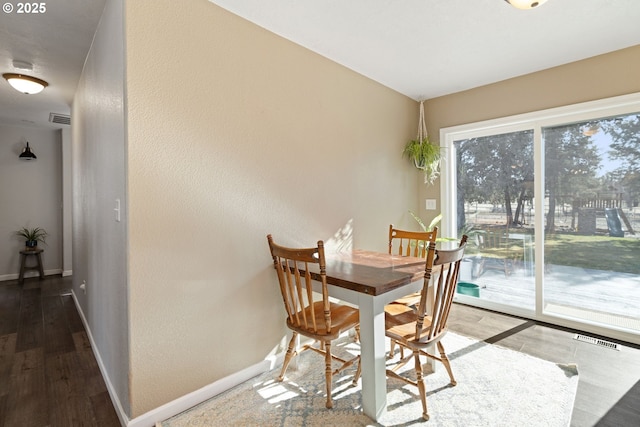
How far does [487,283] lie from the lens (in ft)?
11.4

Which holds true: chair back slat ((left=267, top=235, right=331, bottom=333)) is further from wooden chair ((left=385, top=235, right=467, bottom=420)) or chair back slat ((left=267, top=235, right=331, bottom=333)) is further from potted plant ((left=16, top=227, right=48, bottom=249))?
potted plant ((left=16, top=227, right=48, bottom=249))

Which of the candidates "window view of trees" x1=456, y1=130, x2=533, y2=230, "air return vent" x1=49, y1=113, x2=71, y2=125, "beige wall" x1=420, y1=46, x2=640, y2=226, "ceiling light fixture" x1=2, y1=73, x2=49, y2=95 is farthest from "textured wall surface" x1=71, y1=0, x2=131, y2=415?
"window view of trees" x1=456, y1=130, x2=533, y2=230

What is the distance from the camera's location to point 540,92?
297 centimetres

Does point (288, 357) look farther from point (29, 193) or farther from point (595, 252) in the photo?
point (29, 193)

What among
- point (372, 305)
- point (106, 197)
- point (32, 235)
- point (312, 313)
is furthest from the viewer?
point (32, 235)

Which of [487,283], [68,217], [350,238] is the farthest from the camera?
[68,217]

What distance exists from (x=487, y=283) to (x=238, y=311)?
2.82 m

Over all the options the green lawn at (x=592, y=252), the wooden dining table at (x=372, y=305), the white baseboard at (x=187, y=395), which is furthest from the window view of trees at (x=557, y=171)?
the white baseboard at (x=187, y=395)

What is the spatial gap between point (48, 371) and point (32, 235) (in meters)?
3.86

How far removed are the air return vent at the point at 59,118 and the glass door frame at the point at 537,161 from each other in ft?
16.7

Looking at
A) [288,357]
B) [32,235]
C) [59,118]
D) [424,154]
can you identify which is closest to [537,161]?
[424,154]

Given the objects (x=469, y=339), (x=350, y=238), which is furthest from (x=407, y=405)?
(x=350, y=238)

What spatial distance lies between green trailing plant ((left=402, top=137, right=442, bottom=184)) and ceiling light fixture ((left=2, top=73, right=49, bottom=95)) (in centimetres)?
375

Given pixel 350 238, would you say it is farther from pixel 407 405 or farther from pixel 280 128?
pixel 407 405
